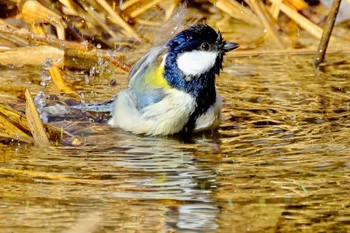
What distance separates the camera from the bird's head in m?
4.14

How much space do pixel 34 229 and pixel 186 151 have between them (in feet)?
3.99

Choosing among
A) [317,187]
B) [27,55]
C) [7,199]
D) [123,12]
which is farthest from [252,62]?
[7,199]

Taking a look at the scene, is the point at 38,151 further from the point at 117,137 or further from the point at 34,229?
the point at 34,229

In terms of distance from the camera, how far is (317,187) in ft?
10.5

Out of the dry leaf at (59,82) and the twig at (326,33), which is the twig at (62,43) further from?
the twig at (326,33)

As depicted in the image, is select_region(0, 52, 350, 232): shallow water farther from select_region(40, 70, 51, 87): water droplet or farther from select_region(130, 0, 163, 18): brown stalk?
select_region(130, 0, 163, 18): brown stalk

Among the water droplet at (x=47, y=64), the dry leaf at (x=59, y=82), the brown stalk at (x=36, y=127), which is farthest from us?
the water droplet at (x=47, y=64)

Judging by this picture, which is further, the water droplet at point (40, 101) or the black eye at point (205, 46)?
the water droplet at point (40, 101)

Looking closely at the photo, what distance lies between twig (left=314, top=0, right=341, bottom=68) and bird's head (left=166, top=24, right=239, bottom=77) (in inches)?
40.5

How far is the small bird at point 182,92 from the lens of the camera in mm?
4102

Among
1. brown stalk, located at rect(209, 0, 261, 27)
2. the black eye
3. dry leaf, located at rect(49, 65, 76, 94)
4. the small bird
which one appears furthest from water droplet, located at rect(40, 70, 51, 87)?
brown stalk, located at rect(209, 0, 261, 27)

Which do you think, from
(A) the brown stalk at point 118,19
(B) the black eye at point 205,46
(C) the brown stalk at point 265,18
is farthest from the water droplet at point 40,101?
(C) the brown stalk at point 265,18

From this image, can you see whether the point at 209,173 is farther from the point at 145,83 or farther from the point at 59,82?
the point at 59,82

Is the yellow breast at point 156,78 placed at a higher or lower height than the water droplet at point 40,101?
higher
